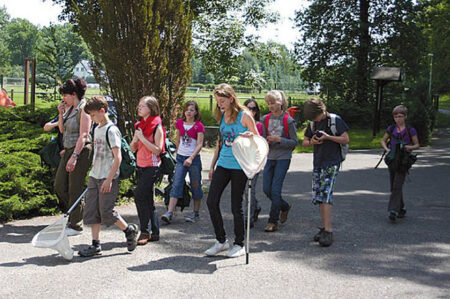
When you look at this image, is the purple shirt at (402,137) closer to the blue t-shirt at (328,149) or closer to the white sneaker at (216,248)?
the blue t-shirt at (328,149)

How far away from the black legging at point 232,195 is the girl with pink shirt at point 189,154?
5.53ft

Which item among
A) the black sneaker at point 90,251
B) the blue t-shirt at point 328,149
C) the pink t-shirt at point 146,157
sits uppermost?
the blue t-shirt at point 328,149

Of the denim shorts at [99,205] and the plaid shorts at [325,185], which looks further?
the plaid shorts at [325,185]

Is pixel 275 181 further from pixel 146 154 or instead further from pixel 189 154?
pixel 146 154

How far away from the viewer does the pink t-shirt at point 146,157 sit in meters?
6.04

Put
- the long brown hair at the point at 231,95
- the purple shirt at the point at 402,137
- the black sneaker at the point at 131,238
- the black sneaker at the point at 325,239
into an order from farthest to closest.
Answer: the purple shirt at the point at 402,137, the black sneaker at the point at 325,239, the black sneaker at the point at 131,238, the long brown hair at the point at 231,95

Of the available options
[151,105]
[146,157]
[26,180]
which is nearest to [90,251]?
[146,157]

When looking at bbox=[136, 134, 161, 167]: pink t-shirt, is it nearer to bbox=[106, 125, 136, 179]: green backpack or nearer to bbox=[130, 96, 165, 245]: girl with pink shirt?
bbox=[130, 96, 165, 245]: girl with pink shirt

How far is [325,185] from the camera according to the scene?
6.13m

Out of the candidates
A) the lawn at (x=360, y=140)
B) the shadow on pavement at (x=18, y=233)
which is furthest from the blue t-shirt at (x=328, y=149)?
the lawn at (x=360, y=140)

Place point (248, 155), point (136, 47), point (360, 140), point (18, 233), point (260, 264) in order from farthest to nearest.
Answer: point (360, 140), point (136, 47), point (18, 233), point (260, 264), point (248, 155)

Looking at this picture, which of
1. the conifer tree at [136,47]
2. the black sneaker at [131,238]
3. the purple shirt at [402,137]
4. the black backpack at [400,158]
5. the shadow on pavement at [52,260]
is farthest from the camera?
the conifer tree at [136,47]

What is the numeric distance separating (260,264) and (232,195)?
29.0 inches

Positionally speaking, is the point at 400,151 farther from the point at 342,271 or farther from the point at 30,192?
the point at 30,192
